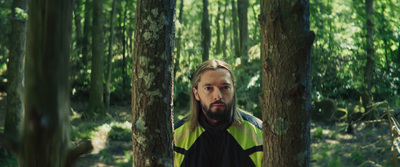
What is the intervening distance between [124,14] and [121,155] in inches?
335

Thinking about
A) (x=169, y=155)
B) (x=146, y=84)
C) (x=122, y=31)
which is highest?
(x=122, y=31)

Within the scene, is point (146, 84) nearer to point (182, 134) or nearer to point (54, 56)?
point (182, 134)

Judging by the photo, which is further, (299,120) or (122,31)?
(122,31)

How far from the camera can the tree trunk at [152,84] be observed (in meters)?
3.29

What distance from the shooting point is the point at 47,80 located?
33.6 inches

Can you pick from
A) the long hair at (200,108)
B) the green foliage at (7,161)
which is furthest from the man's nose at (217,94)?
the green foliage at (7,161)

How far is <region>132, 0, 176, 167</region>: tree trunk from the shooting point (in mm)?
3295

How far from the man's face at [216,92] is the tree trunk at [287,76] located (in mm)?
1834

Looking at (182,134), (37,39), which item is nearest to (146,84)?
(182,134)

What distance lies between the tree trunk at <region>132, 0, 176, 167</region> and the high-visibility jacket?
3.68 ft

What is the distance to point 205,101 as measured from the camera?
4.68 m

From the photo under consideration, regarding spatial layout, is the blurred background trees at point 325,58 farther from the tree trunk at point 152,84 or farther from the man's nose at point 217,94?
the tree trunk at point 152,84

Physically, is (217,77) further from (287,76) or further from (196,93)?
(287,76)

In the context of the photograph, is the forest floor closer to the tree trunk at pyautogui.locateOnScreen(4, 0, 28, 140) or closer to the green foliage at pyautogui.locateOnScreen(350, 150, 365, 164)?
the green foliage at pyautogui.locateOnScreen(350, 150, 365, 164)
